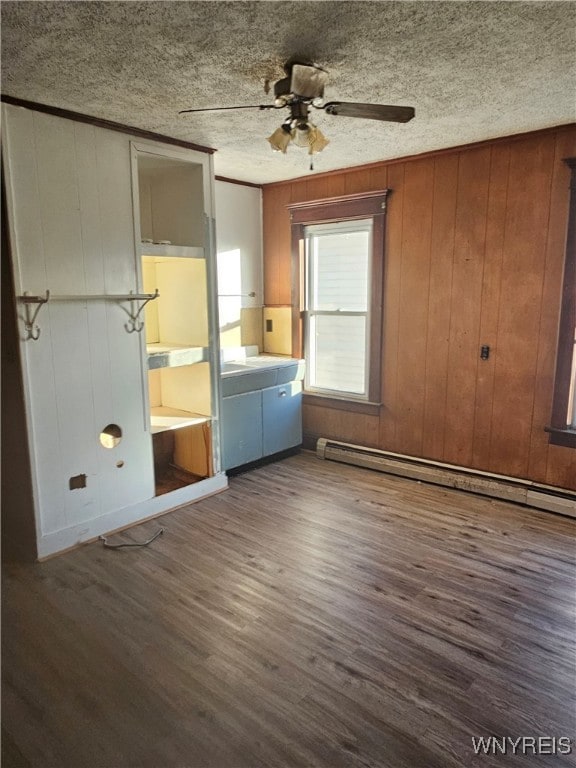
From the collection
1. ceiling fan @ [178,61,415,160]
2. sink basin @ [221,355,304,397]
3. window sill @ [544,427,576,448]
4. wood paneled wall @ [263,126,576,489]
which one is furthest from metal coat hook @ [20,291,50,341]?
window sill @ [544,427,576,448]

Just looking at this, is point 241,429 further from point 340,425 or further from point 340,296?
point 340,296

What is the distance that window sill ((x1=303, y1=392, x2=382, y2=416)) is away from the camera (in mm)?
4426

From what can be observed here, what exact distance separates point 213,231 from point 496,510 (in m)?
2.80

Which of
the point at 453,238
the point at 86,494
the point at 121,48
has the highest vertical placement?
the point at 121,48

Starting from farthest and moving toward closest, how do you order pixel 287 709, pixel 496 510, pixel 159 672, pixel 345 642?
pixel 496 510 → pixel 345 642 → pixel 159 672 → pixel 287 709

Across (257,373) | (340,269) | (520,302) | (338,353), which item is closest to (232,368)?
(257,373)

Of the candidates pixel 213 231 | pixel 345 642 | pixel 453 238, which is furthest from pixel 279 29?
pixel 345 642

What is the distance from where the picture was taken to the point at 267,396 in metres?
4.40

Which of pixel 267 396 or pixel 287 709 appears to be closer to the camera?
pixel 287 709

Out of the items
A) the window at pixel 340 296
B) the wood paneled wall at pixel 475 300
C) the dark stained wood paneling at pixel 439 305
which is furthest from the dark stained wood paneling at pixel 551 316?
the window at pixel 340 296

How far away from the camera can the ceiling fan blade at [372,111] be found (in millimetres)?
2191

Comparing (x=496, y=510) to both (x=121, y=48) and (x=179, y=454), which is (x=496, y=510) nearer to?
(x=179, y=454)

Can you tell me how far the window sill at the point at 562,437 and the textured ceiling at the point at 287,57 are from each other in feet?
6.37

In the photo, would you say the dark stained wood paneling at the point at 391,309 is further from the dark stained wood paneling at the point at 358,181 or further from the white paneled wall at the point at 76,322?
the white paneled wall at the point at 76,322
